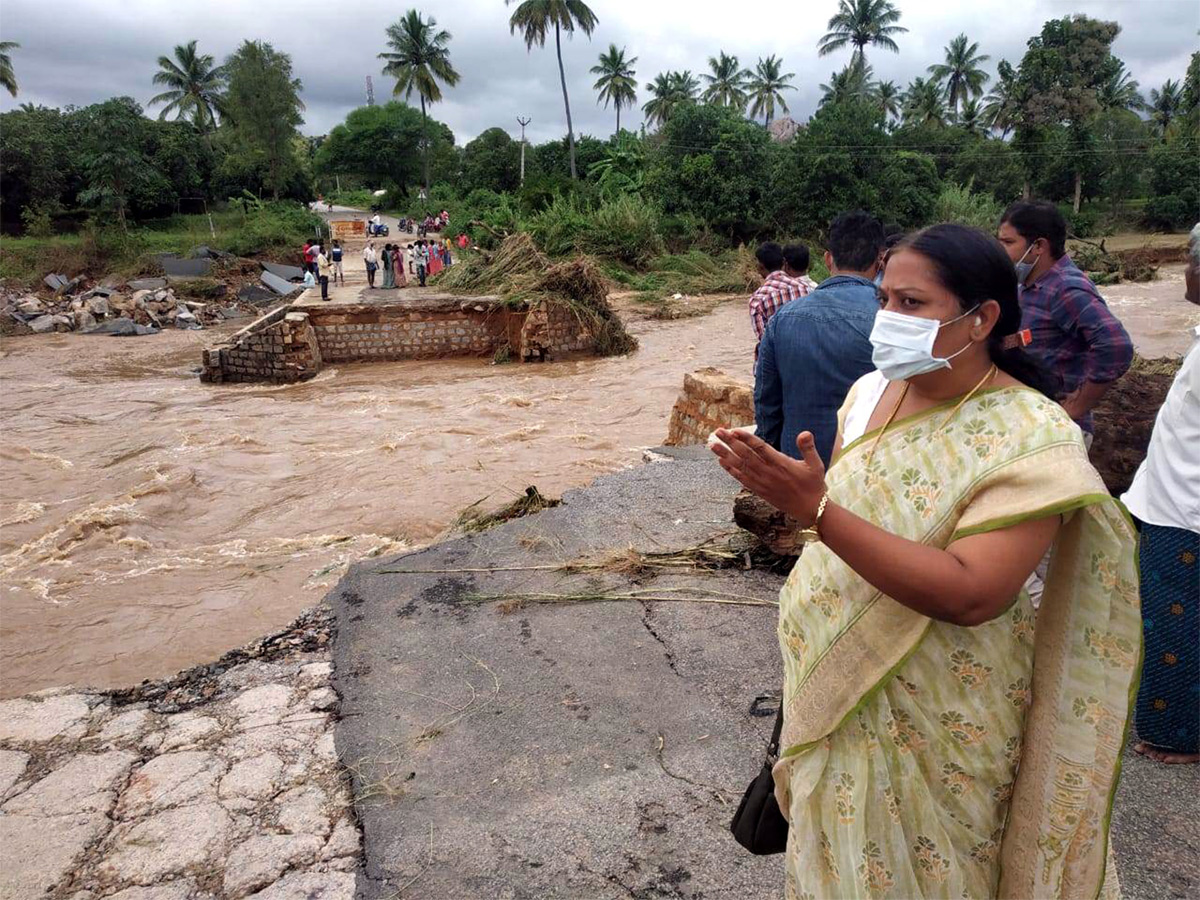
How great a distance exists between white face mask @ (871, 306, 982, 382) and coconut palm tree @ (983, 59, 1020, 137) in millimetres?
40908

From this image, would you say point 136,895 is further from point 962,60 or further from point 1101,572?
→ point 962,60

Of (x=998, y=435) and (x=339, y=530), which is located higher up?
(x=998, y=435)

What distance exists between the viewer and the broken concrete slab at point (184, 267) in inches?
1037

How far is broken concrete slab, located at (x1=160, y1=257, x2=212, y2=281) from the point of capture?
2634cm

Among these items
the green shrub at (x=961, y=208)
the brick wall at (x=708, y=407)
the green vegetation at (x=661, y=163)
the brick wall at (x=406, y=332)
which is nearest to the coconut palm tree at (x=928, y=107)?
the green vegetation at (x=661, y=163)

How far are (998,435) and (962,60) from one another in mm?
49259

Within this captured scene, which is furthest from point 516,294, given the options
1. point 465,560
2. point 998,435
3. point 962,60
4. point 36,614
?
point 962,60

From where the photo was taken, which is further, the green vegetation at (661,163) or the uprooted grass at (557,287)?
the green vegetation at (661,163)

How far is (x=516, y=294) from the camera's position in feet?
54.7

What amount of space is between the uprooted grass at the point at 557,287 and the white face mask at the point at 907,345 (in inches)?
603

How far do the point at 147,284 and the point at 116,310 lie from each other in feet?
8.18

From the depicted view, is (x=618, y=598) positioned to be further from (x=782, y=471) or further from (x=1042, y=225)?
(x=782, y=471)

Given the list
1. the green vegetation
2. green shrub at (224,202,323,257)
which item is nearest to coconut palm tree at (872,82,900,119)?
the green vegetation

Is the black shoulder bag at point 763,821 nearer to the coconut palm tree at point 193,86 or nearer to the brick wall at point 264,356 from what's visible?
the brick wall at point 264,356
